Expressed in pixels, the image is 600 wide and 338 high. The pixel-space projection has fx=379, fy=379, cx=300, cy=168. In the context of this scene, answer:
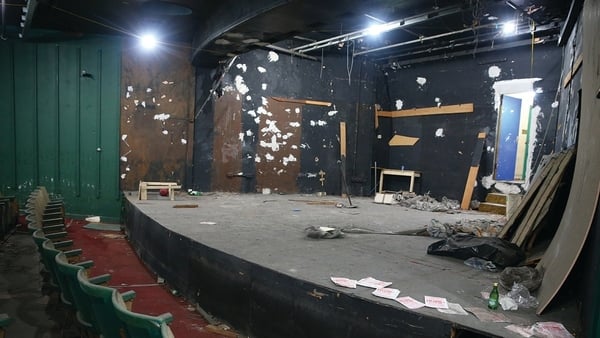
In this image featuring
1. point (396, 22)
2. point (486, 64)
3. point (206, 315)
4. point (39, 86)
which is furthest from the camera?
point (486, 64)

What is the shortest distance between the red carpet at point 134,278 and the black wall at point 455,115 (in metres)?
5.88

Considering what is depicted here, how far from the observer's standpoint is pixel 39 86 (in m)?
6.62

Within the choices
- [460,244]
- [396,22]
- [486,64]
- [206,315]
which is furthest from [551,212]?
[486,64]

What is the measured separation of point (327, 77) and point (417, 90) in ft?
6.57

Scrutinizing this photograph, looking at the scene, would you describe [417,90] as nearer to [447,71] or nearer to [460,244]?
[447,71]

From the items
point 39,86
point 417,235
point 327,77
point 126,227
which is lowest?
point 126,227

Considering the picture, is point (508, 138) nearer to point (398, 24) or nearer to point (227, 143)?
point (398, 24)

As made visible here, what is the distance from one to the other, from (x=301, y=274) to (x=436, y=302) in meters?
0.81

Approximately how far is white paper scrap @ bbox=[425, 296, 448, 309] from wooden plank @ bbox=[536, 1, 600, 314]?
1.56 ft

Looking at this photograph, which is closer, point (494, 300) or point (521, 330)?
point (521, 330)

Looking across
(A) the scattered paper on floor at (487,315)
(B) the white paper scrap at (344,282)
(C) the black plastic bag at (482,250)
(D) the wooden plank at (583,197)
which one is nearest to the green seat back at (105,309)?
(B) the white paper scrap at (344,282)

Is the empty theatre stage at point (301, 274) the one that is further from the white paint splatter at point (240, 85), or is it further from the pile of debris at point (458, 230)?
the white paint splatter at point (240, 85)

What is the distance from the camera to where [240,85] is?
7.48 m

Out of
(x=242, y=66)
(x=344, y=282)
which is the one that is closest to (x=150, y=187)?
(x=242, y=66)
